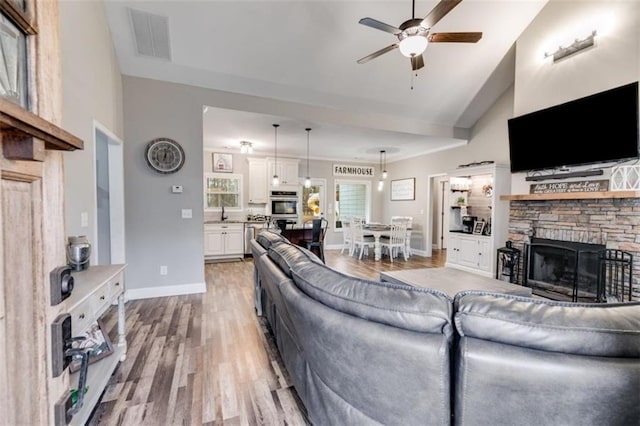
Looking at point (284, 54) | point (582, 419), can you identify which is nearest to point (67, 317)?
point (582, 419)

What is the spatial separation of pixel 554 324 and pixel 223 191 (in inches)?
279

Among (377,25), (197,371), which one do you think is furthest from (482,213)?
(197,371)

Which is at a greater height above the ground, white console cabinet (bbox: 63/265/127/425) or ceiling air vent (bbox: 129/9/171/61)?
ceiling air vent (bbox: 129/9/171/61)

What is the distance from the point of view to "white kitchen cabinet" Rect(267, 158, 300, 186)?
7266 millimetres

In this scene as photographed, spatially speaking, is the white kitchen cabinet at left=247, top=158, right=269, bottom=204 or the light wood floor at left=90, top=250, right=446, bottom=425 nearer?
the light wood floor at left=90, top=250, right=446, bottom=425

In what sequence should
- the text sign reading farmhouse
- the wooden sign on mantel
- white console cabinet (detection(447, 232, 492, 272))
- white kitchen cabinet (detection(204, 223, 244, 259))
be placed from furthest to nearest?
the text sign reading farmhouse < white kitchen cabinet (detection(204, 223, 244, 259)) < white console cabinet (detection(447, 232, 492, 272)) < the wooden sign on mantel

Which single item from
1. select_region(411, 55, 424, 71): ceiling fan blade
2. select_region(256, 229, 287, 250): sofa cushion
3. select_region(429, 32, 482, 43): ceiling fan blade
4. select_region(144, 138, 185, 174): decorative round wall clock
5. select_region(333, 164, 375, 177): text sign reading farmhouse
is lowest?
select_region(256, 229, 287, 250): sofa cushion

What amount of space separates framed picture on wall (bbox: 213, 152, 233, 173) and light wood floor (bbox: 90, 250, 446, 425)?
409 centimetres

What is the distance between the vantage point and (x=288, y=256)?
1938mm

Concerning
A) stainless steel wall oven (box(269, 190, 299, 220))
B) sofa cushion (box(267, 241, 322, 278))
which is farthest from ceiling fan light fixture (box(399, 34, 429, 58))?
→ stainless steel wall oven (box(269, 190, 299, 220))

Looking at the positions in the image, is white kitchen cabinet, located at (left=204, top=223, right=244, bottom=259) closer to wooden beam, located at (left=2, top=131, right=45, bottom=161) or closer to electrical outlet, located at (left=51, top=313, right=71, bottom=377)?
electrical outlet, located at (left=51, top=313, right=71, bottom=377)

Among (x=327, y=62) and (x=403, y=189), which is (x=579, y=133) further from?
(x=403, y=189)

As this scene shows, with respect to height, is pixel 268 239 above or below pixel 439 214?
below

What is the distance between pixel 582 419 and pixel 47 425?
5.11 feet
